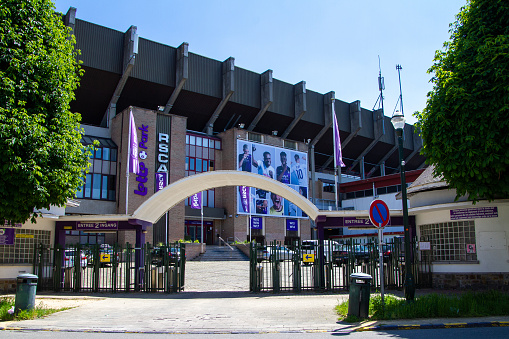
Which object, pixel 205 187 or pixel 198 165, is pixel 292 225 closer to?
pixel 198 165

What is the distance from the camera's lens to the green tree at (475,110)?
12391 mm

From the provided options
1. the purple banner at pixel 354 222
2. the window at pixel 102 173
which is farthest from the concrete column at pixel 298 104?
the purple banner at pixel 354 222

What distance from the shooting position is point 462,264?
52.6 ft

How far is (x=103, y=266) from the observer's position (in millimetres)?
17266

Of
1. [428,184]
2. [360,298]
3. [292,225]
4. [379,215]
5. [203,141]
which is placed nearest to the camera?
[360,298]

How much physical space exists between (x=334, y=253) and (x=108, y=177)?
105 feet

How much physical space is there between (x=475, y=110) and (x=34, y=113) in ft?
42.0

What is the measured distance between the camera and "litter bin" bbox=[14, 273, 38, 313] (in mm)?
11125

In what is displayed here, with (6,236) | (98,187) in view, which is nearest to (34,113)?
(6,236)

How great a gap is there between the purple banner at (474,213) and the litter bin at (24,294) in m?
14.1

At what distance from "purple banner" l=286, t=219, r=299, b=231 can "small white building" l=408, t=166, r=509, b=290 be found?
119ft

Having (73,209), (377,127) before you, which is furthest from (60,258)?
(377,127)

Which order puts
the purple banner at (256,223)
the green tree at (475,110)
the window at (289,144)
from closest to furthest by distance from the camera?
the green tree at (475,110) < the purple banner at (256,223) < the window at (289,144)

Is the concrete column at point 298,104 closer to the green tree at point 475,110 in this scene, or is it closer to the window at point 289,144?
the window at point 289,144
